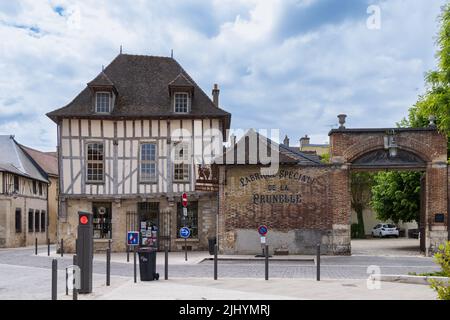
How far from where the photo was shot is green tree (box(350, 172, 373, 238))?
138 ft

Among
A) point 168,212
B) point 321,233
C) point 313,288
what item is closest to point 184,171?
point 168,212

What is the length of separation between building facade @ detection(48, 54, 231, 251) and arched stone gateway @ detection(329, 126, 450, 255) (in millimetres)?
5951

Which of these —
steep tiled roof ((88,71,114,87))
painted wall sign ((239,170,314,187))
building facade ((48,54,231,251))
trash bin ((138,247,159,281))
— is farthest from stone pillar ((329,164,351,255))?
steep tiled roof ((88,71,114,87))

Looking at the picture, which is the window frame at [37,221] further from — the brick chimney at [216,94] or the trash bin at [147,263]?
the trash bin at [147,263]

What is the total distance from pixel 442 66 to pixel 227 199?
9477mm

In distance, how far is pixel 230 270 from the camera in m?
15.3

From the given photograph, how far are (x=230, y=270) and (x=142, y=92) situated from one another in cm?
1243

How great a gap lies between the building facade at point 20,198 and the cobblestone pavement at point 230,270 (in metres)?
Result: 13.0

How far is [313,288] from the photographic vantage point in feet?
36.1

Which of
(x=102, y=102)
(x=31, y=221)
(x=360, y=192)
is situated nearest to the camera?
(x=102, y=102)

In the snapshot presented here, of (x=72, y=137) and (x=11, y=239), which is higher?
(x=72, y=137)

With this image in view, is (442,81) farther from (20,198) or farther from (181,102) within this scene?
(20,198)

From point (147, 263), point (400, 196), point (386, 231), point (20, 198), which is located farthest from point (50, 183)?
point (147, 263)
